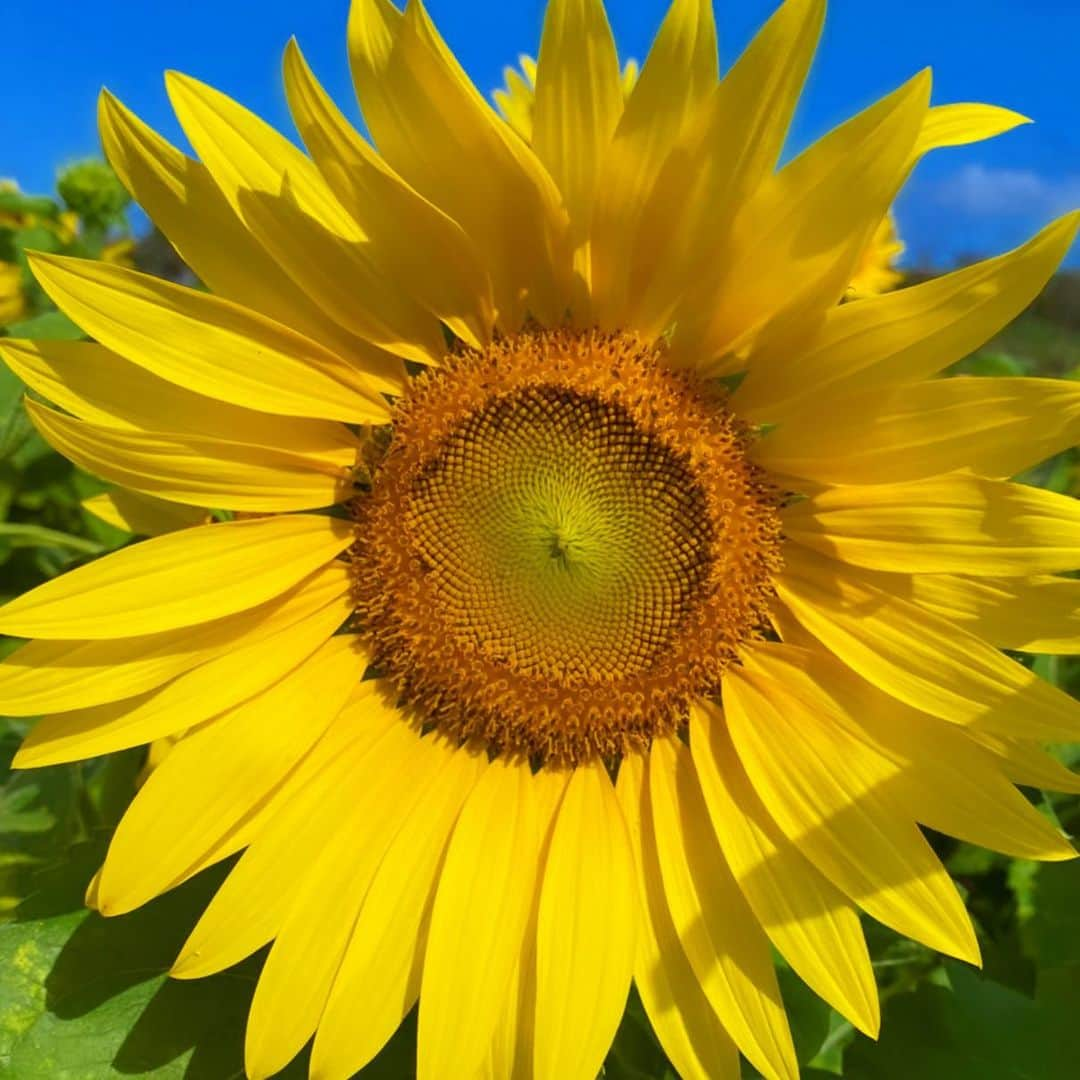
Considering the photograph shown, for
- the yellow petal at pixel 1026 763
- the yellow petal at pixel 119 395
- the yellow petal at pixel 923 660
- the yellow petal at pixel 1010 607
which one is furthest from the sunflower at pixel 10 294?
the yellow petal at pixel 1026 763

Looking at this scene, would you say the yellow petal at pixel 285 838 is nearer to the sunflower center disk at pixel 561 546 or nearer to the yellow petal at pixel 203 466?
the sunflower center disk at pixel 561 546

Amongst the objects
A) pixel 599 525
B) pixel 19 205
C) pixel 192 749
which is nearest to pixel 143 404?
pixel 192 749

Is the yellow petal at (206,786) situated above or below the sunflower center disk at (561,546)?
below

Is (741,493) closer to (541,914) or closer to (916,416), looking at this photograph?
(916,416)

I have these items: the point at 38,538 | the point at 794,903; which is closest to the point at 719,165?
the point at 794,903

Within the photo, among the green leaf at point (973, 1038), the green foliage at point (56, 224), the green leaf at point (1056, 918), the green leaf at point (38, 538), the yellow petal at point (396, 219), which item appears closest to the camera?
the yellow petal at point (396, 219)

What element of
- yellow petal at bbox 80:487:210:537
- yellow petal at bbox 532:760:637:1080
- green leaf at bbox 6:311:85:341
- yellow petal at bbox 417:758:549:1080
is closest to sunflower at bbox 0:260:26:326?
green leaf at bbox 6:311:85:341
